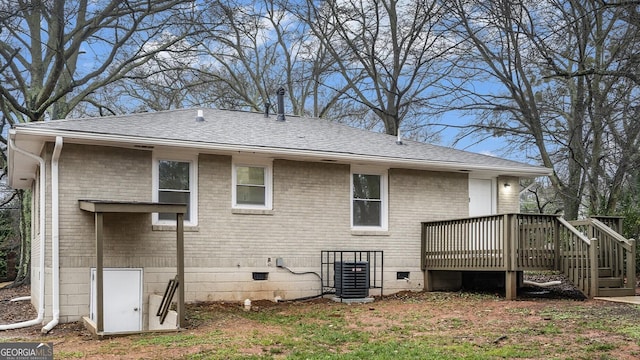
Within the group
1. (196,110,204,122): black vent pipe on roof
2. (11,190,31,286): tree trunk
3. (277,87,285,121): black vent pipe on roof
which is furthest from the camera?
(11,190,31,286): tree trunk

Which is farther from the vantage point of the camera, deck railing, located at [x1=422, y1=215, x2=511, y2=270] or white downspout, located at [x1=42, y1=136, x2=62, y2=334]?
deck railing, located at [x1=422, y1=215, x2=511, y2=270]

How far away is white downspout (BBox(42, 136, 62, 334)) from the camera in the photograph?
36.8 feet

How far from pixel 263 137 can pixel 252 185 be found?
116 cm

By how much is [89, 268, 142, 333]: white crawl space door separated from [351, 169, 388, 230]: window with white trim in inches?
208

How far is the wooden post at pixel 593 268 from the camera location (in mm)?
11914

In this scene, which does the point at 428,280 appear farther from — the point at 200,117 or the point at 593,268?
the point at 200,117

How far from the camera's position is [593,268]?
471 inches

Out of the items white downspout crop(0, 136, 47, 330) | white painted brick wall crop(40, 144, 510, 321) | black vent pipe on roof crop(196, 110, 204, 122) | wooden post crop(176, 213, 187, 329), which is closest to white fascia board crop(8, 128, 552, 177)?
white painted brick wall crop(40, 144, 510, 321)

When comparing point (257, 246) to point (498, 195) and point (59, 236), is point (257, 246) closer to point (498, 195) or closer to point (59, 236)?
point (59, 236)

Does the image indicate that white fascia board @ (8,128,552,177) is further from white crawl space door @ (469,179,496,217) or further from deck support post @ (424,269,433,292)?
deck support post @ (424,269,433,292)

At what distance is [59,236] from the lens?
1149 centimetres

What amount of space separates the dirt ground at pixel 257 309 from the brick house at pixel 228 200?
56 cm

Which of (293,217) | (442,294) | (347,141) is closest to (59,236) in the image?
(293,217)

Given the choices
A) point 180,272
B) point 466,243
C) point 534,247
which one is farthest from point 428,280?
point 180,272
